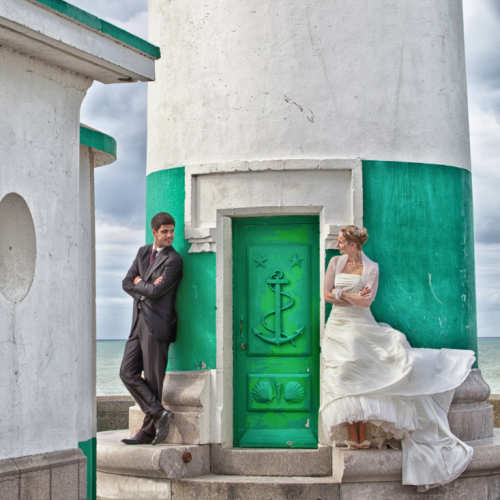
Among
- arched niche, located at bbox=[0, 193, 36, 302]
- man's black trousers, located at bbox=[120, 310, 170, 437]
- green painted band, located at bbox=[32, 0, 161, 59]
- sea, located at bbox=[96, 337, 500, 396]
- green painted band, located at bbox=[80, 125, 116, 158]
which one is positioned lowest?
sea, located at bbox=[96, 337, 500, 396]

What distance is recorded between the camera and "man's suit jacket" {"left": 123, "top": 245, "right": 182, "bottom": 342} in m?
8.61

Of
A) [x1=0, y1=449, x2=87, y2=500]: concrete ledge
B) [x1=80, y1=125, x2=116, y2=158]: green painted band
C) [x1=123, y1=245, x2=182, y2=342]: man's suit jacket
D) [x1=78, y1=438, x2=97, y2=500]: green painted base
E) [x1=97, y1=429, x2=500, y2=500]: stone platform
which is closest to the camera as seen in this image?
[x1=0, y1=449, x2=87, y2=500]: concrete ledge

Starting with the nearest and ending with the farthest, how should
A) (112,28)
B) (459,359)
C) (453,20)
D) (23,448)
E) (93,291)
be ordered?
(23,448)
(112,28)
(93,291)
(459,359)
(453,20)

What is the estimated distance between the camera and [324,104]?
8562 mm

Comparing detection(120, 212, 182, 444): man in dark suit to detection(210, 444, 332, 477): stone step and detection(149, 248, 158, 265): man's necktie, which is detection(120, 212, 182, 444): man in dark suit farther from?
detection(210, 444, 332, 477): stone step

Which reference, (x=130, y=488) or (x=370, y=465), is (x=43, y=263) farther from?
(x=370, y=465)

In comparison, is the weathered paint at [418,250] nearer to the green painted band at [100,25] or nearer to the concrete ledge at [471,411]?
the concrete ledge at [471,411]

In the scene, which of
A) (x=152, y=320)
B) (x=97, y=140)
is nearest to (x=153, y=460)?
(x=152, y=320)

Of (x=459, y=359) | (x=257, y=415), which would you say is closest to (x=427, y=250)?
(x=459, y=359)

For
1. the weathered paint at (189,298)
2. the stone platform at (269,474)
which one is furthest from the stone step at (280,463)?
the weathered paint at (189,298)

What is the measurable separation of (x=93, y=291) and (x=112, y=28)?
2.10 m

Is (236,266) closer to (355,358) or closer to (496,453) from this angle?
(355,358)

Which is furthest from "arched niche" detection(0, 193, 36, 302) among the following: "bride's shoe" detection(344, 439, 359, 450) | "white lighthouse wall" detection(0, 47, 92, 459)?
"bride's shoe" detection(344, 439, 359, 450)

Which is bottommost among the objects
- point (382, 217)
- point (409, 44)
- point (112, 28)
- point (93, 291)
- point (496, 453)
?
point (496, 453)
